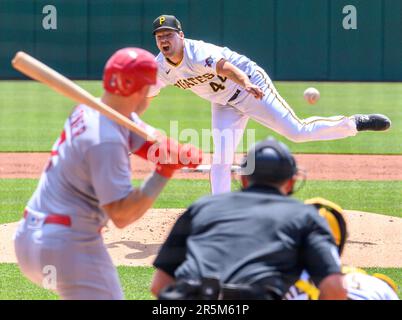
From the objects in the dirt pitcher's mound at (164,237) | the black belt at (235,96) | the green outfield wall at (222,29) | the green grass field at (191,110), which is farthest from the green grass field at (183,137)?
the black belt at (235,96)

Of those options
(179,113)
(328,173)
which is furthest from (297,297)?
(179,113)

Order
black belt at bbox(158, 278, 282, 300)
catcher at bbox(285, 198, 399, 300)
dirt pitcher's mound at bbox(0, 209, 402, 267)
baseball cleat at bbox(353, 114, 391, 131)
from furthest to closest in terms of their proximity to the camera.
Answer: baseball cleat at bbox(353, 114, 391, 131) < dirt pitcher's mound at bbox(0, 209, 402, 267) < catcher at bbox(285, 198, 399, 300) < black belt at bbox(158, 278, 282, 300)

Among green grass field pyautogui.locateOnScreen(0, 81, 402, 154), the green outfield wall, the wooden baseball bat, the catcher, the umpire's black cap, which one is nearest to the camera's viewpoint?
the umpire's black cap

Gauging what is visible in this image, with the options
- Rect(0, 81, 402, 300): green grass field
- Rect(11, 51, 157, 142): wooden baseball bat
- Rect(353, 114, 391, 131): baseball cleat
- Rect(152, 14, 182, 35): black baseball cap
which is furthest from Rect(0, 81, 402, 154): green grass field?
Rect(11, 51, 157, 142): wooden baseball bat

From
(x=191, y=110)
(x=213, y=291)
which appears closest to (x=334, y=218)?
(x=213, y=291)

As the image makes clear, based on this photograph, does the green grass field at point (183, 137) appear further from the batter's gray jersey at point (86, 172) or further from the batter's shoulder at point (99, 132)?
the batter's shoulder at point (99, 132)

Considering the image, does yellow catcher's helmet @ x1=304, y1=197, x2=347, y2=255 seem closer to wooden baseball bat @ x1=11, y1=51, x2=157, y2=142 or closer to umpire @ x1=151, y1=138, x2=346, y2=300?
umpire @ x1=151, y1=138, x2=346, y2=300

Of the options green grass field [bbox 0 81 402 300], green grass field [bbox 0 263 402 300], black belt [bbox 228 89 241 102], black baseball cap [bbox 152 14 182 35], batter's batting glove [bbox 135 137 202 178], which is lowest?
green grass field [bbox 0 263 402 300]
